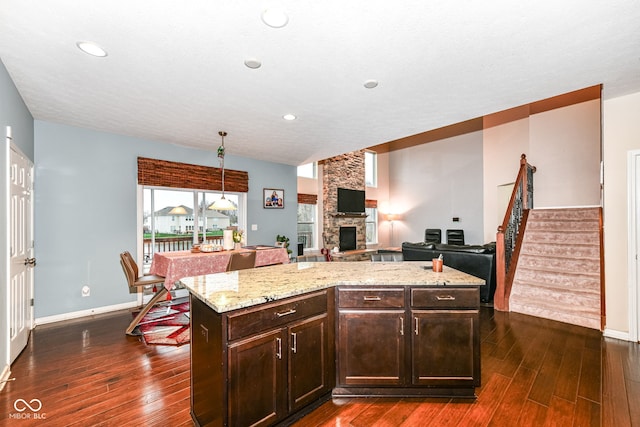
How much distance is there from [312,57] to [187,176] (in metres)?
3.73

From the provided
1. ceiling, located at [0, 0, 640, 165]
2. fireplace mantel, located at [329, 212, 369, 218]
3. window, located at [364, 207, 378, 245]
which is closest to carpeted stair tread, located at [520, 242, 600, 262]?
ceiling, located at [0, 0, 640, 165]

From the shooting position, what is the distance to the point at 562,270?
14.1 feet

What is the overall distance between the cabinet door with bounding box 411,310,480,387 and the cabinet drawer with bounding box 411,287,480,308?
0.05m

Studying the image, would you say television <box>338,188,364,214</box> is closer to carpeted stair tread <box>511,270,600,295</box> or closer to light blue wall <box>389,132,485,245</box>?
light blue wall <box>389,132,485,245</box>

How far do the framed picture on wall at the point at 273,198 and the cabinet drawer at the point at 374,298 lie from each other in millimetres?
4610

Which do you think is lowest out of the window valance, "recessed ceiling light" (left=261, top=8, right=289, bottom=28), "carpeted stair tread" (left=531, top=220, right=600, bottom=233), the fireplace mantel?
"carpeted stair tread" (left=531, top=220, right=600, bottom=233)

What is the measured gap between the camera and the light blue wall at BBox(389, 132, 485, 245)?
8438 millimetres

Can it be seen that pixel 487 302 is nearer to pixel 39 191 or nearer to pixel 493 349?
pixel 493 349

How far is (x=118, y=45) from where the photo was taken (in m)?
2.21

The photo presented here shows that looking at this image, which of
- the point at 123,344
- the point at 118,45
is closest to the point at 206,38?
the point at 118,45

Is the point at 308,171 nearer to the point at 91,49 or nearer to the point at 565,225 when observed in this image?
the point at 565,225

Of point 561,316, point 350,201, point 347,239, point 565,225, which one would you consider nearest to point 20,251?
point 561,316

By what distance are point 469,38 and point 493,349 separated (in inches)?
112

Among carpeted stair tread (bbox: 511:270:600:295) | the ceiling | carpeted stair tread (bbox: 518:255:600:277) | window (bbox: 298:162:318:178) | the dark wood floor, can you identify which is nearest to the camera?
the ceiling
